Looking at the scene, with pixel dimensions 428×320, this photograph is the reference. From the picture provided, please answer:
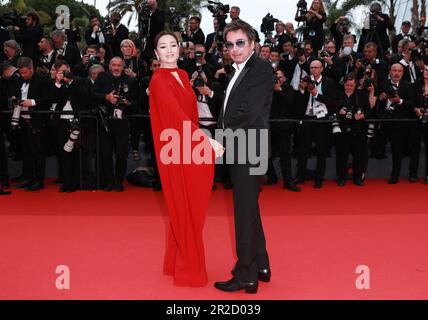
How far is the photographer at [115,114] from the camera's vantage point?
26.2 ft

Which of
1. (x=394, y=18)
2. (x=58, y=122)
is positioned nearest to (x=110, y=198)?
(x=58, y=122)

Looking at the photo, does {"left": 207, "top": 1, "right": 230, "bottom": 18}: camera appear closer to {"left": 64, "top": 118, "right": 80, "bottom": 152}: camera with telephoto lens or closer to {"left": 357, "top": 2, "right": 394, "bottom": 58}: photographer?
{"left": 357, "top": 2, "right": 394, "bottom": 58}: photographer

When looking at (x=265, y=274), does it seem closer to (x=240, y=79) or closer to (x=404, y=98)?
(x=240, y=79)

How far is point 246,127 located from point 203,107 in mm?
4316

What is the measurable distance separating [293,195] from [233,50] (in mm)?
4173

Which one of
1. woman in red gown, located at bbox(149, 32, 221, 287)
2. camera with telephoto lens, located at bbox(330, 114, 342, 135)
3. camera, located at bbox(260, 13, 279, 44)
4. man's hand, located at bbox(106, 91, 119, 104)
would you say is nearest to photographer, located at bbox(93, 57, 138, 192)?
man's hand, located at bbox(106, 91, 119, 104)

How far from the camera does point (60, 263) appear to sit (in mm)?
4664

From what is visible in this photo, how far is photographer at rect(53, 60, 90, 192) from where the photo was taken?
8062mm

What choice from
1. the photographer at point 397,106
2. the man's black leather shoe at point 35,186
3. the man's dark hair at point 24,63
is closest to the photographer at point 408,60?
the photographer at point 397,106

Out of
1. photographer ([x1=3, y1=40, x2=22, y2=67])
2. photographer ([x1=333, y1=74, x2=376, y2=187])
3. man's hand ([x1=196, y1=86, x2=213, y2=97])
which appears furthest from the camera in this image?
photographer ([x1=3, y1=40, x2=22, y2=67])

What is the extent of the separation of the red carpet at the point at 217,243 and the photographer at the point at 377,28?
142 inches

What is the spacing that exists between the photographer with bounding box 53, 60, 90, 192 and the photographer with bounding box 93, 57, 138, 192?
262mm

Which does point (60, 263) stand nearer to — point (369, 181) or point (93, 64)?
point (93, 64)

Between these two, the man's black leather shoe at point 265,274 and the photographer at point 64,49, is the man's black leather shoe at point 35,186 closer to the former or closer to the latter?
the photographer at point 64,49
